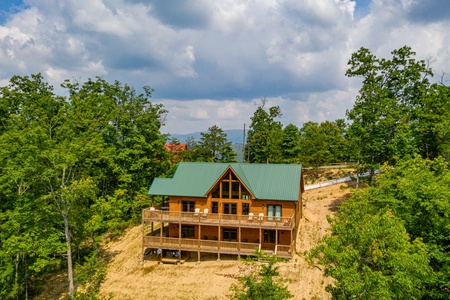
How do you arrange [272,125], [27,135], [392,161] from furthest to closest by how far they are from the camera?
1. [272,125]
2. [392,161]
3. [27,135]

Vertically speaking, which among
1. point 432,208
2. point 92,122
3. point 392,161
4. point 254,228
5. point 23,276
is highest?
point 92,122

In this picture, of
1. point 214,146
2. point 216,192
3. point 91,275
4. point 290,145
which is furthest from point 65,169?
point 290,145

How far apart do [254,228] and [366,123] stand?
17892 mm

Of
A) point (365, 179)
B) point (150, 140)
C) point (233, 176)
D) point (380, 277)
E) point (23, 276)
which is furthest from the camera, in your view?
point (150, 140)

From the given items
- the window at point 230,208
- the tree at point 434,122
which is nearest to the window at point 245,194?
the window at point 230,208

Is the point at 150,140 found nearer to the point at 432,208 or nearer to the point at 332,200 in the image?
the point at 332,200

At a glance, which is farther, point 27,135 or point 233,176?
point 233,176

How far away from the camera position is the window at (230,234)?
3098 centimetres

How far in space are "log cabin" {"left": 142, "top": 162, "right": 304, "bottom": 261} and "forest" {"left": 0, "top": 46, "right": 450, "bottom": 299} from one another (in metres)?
4.32

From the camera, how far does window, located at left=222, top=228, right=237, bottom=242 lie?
31.0 metres

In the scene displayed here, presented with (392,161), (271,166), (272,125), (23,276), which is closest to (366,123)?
(392,161)

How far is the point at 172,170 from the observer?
4338cm

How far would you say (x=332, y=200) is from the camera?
39.8m

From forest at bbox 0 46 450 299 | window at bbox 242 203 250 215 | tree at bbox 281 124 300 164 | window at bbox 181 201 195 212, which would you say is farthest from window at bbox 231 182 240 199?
tree at bbox 281 124 300 164
